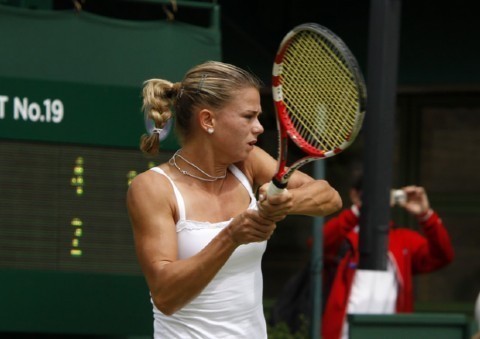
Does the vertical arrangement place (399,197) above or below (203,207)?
below

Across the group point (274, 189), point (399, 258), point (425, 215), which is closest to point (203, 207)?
point (274, 189)

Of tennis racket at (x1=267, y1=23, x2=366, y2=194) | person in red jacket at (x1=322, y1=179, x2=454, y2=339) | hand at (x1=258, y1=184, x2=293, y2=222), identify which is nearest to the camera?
hand at (x1=258, y1=184, x2=293, y2=222)

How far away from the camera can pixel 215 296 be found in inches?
147

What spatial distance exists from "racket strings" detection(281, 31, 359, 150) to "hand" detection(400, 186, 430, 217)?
9.16ft

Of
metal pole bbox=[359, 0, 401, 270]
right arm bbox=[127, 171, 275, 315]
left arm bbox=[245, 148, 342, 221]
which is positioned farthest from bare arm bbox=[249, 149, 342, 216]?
metal pole bbox=[359, 0, 401, 270]

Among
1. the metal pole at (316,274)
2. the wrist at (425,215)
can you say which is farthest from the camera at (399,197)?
the metal pole at (316,274)

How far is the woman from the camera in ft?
11.9

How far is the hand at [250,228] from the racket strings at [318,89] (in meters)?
0.31

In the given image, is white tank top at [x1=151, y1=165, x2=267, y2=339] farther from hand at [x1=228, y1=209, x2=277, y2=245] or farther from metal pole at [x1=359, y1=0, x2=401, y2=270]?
metal pole at [x1=359, y1=0, x2=401, y2=270]

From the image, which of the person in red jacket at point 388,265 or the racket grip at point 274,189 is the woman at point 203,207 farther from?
the person in red jacket at point 388,265

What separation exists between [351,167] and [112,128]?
9.16ft

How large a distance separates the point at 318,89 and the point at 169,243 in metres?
0.60

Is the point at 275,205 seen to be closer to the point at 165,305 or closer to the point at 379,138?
the point at 165,305

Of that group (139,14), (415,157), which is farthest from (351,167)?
(139,14)
